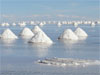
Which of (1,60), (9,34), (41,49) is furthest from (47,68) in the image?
(9,34)

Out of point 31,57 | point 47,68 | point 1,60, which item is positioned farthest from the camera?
point 31,57

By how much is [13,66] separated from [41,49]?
1317 centimetres

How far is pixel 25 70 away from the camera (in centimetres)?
2759

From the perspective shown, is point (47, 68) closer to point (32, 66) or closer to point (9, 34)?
point (32, 66)

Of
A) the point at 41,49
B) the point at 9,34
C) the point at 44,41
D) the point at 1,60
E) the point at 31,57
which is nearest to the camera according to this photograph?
the point at 1,60

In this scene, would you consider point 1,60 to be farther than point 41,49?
No

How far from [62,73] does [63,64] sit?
8.65 ft

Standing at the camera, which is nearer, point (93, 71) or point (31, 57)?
point (93, 71)

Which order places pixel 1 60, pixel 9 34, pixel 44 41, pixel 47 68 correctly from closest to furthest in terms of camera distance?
pixel 47 68, pixel 1 60, pixel 44 41, pixel 9 34

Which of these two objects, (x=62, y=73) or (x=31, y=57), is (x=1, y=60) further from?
(x=62, y=73)

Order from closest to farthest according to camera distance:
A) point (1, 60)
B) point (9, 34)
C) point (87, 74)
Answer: point (87, 74), point (1, 60), point (9, 34)

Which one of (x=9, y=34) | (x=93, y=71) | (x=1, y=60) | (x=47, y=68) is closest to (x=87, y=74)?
(x=93, y=71)

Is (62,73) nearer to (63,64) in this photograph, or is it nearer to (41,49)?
(63,64)

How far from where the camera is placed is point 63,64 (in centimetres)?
2909
